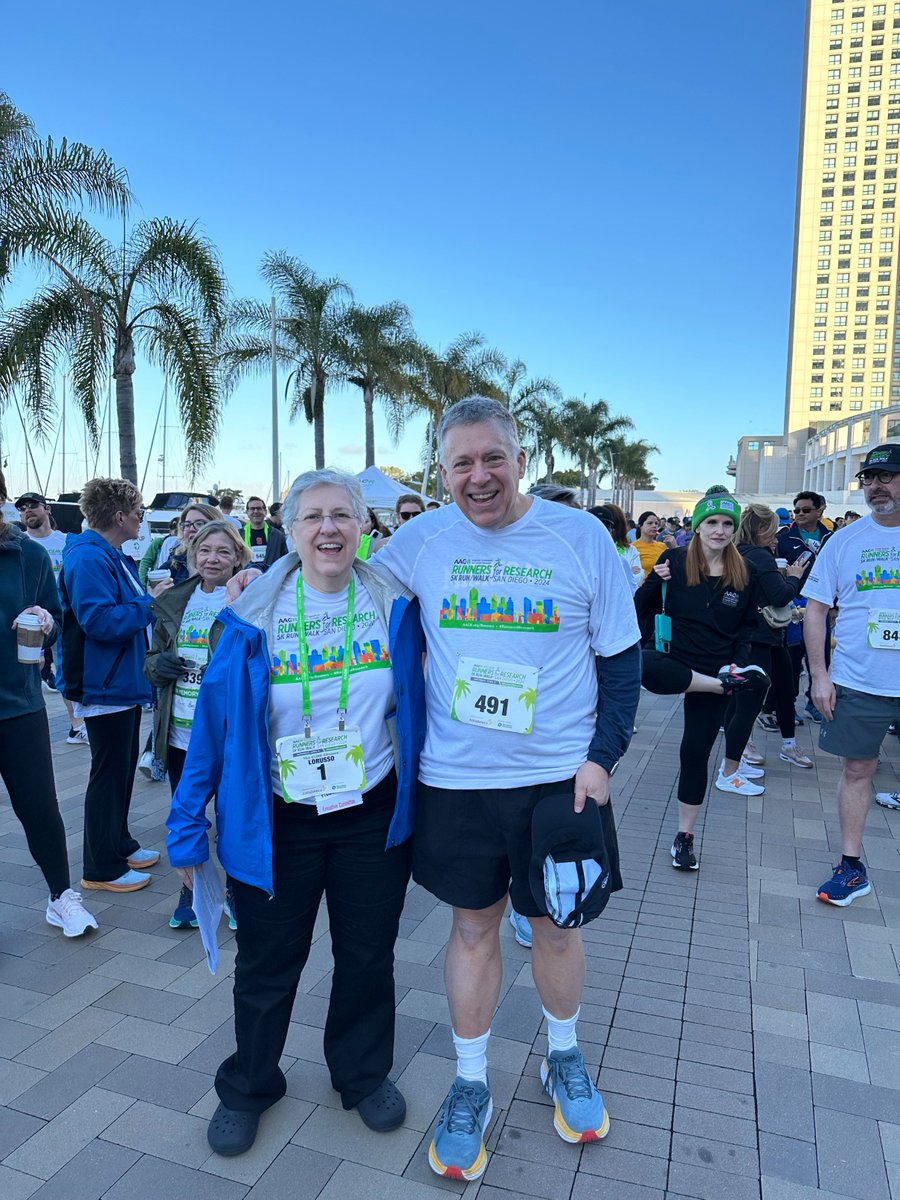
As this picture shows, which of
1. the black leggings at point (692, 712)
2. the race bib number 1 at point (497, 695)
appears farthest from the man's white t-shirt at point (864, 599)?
the race bib number 1 at point (497, 695)

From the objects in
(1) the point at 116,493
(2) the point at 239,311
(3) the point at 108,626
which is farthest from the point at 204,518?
(2) the point at 239,311

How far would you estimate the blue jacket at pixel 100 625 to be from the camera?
12.2 ft

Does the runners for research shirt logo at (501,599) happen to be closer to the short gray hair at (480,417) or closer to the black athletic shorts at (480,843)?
the short gray hair at (480,417)

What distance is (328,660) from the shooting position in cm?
229

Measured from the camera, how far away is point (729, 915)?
3783mm

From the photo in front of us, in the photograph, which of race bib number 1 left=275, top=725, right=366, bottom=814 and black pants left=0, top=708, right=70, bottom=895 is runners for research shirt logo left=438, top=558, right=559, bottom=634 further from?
black pants left=0, top=708, right=70, bottom=895

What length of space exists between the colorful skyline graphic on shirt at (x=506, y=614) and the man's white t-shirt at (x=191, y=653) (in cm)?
166

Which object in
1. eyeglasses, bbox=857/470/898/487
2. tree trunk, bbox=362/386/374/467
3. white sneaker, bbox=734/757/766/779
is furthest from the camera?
tree trunk, bbox=362/386/374/467

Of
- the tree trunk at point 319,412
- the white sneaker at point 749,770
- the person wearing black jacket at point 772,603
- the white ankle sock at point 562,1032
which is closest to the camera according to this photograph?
the white ankle sock at point 562,1032

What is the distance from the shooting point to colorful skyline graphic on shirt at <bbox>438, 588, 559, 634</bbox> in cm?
222

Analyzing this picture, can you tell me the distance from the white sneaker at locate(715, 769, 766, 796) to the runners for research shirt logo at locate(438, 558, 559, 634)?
401cm

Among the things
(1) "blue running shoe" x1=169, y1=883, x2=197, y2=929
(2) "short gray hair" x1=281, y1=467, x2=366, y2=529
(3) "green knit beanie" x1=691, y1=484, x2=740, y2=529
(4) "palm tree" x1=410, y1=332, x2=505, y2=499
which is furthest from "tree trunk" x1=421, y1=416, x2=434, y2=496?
(2) "short gray hair" x1=281, y1=467, x2=366, y2=529

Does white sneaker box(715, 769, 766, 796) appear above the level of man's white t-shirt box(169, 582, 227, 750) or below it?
below

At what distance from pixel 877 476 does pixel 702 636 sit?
1.14 m
